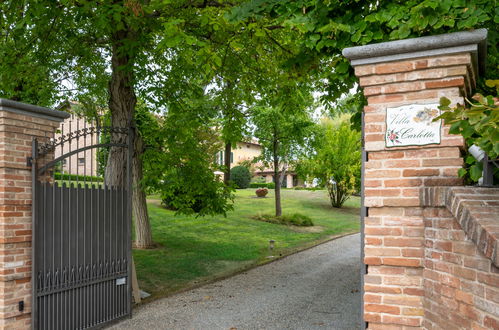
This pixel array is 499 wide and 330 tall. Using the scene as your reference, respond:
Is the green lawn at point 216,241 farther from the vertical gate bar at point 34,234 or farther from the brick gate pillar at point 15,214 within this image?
the brick gate pillar at point 15,214

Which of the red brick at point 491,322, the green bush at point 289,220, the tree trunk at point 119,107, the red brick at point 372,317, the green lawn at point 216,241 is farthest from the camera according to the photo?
the green bush at point 289,220

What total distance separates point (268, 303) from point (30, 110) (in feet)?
17.4

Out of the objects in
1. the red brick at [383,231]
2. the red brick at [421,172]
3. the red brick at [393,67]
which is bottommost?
the red brick at [383,231]

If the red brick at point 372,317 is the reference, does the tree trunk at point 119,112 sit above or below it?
above

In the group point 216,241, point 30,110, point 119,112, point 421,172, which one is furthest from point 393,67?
point 216,241

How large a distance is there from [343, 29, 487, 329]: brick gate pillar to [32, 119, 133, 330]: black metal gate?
151 inches

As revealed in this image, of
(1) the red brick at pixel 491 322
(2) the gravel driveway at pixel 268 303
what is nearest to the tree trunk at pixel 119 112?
(2) the gravel driveway at pixel 268 303

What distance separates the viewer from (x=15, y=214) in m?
5.48

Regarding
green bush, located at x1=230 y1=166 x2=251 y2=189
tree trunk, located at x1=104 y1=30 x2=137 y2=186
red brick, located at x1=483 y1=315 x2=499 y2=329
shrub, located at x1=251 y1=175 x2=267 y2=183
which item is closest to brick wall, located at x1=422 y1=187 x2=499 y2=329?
red brick, located at x1=483 y1=315 x2=499 y2=329

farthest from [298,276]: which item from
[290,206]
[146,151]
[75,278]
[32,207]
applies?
[290,206]

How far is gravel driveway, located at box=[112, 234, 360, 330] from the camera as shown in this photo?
6.72 m

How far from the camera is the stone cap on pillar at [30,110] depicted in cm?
543

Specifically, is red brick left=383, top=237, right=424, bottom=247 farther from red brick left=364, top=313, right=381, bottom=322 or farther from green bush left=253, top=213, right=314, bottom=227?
green bush left=253, top=213, right=314, bottom=227

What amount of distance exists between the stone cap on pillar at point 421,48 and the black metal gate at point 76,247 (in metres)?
3.87
